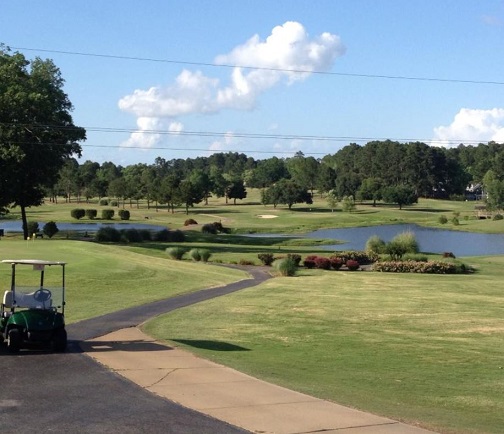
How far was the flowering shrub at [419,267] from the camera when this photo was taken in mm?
54438

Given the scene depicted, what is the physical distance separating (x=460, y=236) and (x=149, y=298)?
8551 cm

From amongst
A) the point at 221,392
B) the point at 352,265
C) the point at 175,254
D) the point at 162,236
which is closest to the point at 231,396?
the point at 221,392

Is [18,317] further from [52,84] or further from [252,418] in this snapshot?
[52,84]

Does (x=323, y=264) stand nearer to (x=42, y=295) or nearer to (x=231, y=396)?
(x=42, y=295)

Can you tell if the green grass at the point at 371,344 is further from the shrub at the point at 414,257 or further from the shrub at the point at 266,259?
the shrub at the point at 414,257

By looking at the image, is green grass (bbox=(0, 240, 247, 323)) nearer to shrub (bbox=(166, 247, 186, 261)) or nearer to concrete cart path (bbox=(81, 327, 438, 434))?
concrete cart path (bbox=(81, 327, 438, 434))

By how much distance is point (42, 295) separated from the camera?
1848 centimetres

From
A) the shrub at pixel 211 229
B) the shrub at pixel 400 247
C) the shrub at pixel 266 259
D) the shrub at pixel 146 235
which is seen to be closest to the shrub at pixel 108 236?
the shrub at pixel 146 235

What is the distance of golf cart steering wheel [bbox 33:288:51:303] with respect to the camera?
1847 centimetres

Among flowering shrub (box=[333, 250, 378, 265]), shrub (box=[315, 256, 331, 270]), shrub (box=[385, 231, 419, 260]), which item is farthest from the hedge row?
shrub (box=[315, 256, 331, 270])

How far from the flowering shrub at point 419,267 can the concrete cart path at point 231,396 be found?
38172 mm

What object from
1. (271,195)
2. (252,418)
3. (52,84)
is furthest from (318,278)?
(271,195)

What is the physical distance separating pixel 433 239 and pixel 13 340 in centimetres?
8873

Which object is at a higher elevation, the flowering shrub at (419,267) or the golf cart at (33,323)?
the golf cart at (33,323)
